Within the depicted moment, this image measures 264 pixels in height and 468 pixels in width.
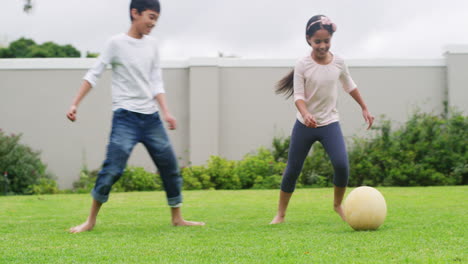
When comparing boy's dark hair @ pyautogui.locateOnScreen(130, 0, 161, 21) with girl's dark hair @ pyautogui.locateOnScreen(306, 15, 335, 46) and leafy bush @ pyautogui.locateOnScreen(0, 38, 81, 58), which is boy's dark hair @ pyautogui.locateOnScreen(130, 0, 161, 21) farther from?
leafy bush @ pyautogui.locateOnScreen(0, 38, 81, 58)

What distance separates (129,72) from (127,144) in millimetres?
651

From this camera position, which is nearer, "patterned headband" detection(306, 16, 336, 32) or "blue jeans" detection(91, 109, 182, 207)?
"blue jeans" detection(91, 109, 182, 207)

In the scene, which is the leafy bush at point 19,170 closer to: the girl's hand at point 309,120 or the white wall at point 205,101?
the white wall at point 205,101

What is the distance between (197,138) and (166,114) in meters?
9.77

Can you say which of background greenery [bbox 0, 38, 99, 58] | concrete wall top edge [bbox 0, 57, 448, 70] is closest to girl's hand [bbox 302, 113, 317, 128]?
concrete wall top edge [bbox 0, 57, 448, 70]

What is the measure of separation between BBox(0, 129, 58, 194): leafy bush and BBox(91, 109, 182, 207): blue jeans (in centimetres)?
899

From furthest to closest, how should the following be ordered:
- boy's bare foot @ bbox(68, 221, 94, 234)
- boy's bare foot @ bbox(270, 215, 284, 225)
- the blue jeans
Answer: boy's bare foot @ bbox(270, 215, 284, 225) → boy's bare foot @ bbox(68, 221, 94, 234) → the blue jeans


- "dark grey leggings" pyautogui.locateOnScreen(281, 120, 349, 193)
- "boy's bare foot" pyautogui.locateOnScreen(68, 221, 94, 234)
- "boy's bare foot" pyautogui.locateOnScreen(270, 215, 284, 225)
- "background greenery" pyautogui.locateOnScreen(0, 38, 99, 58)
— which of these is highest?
"background greenery" pyautogui.locateOnScreen(0, 38, 99, 58)

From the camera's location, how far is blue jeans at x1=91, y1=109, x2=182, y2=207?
5.58 m

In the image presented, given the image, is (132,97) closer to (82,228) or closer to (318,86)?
(82,228)

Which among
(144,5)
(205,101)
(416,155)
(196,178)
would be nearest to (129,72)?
(144,5)

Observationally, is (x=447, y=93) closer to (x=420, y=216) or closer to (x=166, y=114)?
(x=420, y=216)

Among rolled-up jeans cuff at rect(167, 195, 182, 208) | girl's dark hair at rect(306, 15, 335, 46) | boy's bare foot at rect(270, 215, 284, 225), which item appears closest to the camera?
girl's dark hair at rect(306, 15, 335, 46)

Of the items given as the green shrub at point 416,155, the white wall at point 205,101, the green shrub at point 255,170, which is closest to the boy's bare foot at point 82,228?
the green shrub at point 255,170
